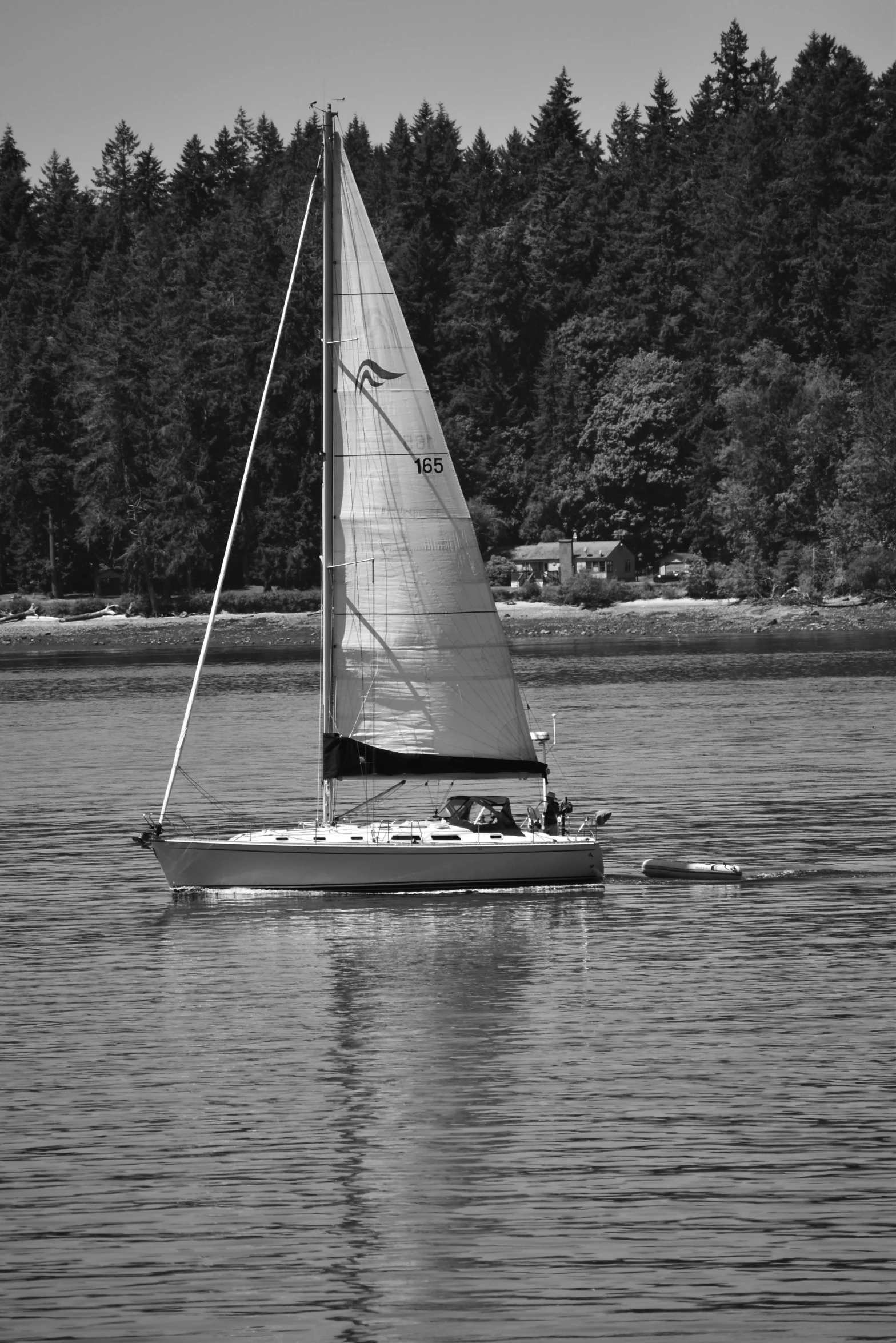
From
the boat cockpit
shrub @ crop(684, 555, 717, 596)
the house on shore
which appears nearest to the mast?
the boat cockpit

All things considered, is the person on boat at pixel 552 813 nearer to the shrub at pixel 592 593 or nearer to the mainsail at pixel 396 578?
the mainsail at pixel 396 578

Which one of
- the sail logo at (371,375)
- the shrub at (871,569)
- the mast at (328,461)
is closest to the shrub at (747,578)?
the shrub at (871,569)

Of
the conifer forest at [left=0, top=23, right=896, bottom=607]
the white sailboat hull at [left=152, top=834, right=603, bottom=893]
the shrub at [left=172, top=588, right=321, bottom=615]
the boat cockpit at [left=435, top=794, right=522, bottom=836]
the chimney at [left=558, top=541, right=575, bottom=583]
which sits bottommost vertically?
the white sailboat hull at [left=152, top=834, right=603, bottom=893]

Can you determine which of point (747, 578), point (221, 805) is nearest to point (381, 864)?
point (221, 805)

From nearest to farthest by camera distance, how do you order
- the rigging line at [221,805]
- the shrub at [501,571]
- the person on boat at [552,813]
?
the person on boat at [552,813]
the rigging line at [221,805]
the shrub at [501,571]

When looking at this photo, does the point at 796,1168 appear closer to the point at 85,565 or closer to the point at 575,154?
the point at 85,565

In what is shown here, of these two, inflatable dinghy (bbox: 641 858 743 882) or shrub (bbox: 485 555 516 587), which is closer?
inflatable dinghy (bbox: 641 858 743 882)

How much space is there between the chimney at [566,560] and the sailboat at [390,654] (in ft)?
386

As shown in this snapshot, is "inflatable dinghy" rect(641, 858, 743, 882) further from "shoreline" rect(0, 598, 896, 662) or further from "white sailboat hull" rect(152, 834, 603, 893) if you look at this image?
"shoreline" rect(0, 598, 896, 662)

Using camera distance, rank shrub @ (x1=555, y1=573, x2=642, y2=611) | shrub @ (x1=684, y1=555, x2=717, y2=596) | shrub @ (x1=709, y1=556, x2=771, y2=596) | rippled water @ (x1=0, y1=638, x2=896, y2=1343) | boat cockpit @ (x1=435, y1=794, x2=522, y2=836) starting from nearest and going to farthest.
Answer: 1. rippled water @ (x1=0, y1=638, x2=896, y2=1343)
2. boat cockpit @ (x1=435, y1=794, x2=522, y2=836)
3. shrub @ (x1=709, y1=556, x2=771, y2=596)
4. shrub @ (x1=684, y1=555, x2=717, y2=596)
5. shrub @ (x1=555, y1=573, x2=642, y2=611)

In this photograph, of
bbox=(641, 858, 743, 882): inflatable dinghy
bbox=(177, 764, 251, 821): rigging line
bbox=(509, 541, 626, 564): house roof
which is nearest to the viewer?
bbox=(641, 858, 743, 882): inflatable dinghy

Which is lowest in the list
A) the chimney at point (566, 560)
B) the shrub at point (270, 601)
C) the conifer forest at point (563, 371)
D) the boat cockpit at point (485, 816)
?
the boat cockpit at point (485, 816)

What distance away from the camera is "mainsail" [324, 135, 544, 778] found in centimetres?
3506

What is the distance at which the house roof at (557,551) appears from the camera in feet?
507
